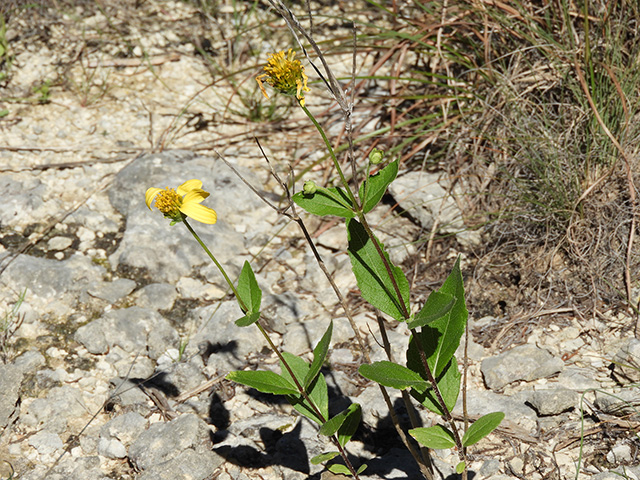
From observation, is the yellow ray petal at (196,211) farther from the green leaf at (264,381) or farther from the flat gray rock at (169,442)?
the flat gray rock at (169,442)

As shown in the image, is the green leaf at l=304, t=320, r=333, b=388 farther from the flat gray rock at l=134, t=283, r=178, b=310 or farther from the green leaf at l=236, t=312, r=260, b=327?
the flat gray rock at l=134, t=283, r=178, b=310

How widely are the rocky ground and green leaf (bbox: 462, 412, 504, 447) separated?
0.37 metres

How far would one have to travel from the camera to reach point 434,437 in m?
1.56

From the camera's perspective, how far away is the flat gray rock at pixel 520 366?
6.98ft

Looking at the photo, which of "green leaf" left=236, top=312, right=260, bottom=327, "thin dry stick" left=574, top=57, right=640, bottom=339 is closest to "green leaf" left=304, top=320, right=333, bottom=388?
"green leaf" left=236, top=312, right=260, bottom=327

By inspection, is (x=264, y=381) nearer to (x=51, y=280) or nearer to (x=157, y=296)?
(x=157, y=296)

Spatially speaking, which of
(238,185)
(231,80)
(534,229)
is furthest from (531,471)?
(231,80)

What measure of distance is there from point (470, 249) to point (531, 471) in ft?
3.43

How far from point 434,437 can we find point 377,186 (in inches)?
25.8

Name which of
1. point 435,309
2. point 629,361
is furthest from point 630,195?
point 435,309

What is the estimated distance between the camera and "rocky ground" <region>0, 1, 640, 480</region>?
6.48 ft

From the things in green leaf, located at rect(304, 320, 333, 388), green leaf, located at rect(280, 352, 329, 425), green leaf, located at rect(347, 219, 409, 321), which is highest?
green leaf, located at rect(347, 219, 409, 321)

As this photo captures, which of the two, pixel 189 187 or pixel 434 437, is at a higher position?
pixel 189 187

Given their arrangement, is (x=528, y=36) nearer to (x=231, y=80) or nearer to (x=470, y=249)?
(x=470, y=249)
